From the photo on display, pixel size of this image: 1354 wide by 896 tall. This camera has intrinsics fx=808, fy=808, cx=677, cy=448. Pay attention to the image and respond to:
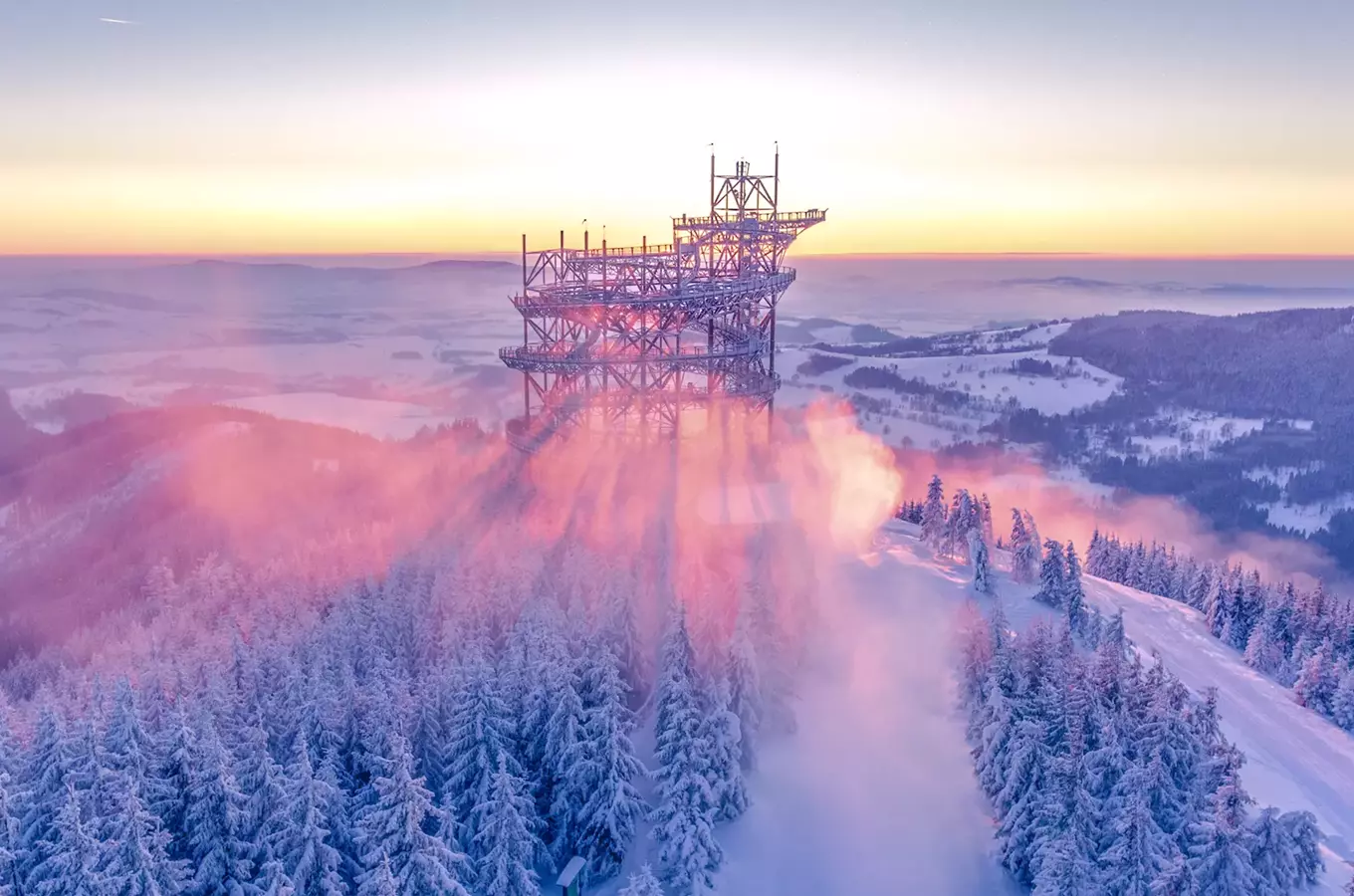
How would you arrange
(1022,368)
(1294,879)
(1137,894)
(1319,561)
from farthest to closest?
(1022,368), (1319,561), (1294,879), (1137,894)

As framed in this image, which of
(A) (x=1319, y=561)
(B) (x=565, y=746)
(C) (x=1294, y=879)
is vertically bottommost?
(A) (x=1319, y=561)

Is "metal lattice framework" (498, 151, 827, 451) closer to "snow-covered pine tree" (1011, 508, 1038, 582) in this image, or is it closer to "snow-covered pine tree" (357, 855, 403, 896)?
"snow-covered pine tree" (1011, 508, 1038, 582)

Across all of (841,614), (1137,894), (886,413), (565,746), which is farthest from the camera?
(886,413)

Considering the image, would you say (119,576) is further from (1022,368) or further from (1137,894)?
(1022,368)

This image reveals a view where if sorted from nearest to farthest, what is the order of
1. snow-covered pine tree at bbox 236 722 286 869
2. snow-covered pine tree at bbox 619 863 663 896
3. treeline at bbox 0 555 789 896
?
snow-covered pine tree at bbox 619 863 663 896 → treeline at bbox 0 555 789 896 → snow-covered pine tree at bbox 236 722 286 869

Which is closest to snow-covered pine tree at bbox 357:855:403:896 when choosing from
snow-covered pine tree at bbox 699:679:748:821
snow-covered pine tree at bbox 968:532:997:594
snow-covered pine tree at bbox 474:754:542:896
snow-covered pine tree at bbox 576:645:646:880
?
snow-covered pine tree at bbox 474:754:542:896

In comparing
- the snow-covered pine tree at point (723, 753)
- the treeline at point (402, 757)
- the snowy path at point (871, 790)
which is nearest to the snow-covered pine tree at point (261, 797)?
the treeline at point (402, 757)

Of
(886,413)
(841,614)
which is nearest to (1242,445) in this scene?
(886,413)
